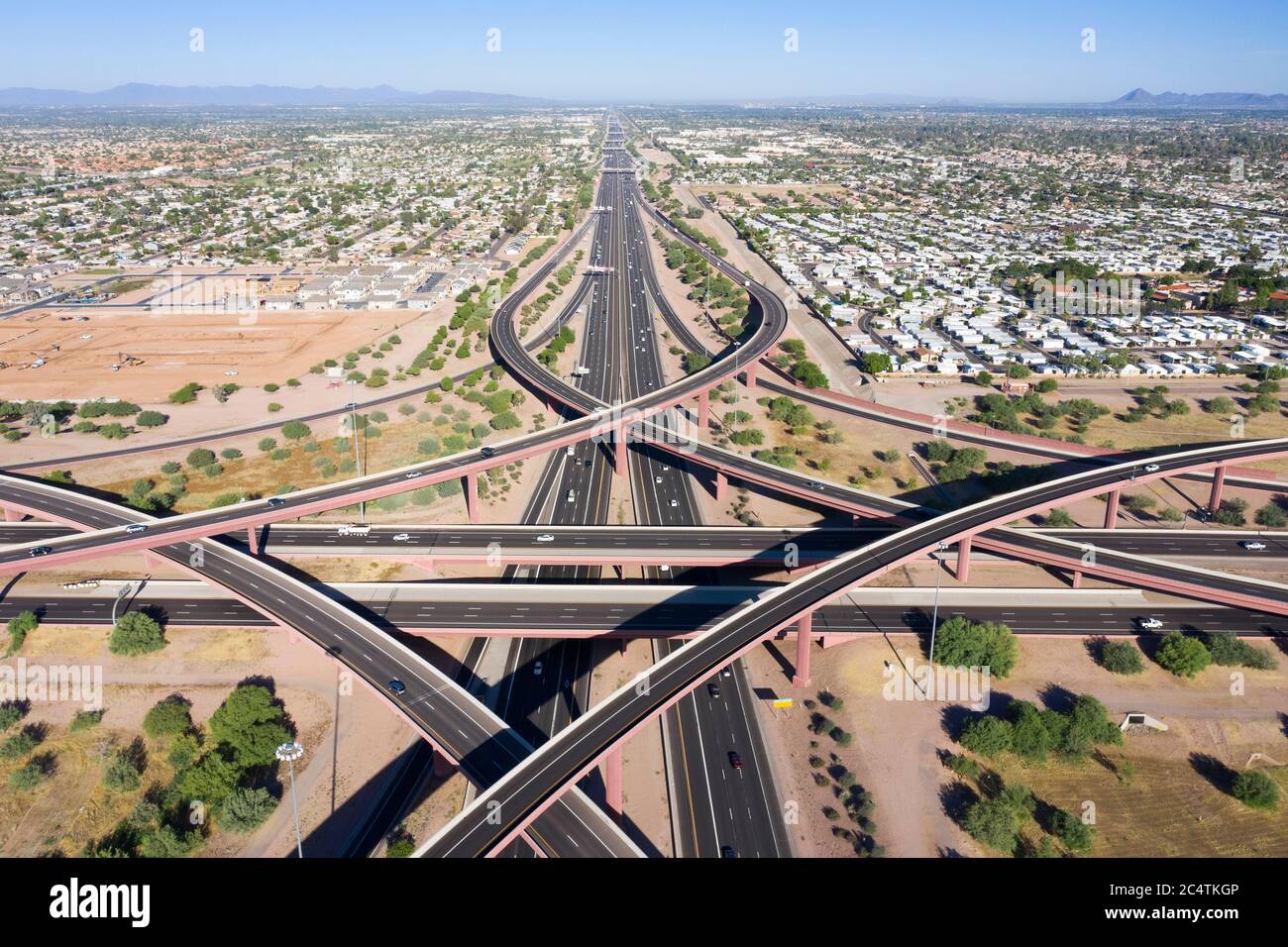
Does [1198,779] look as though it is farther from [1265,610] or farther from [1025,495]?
[1025,495]

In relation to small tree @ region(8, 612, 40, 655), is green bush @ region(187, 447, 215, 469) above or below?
above

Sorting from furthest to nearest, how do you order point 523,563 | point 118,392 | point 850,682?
point 118,392 < point 523,563 < point 850,682

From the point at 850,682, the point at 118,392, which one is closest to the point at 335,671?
the point at 850,682

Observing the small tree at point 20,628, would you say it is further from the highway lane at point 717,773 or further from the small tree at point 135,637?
the highway lane at point 717,773

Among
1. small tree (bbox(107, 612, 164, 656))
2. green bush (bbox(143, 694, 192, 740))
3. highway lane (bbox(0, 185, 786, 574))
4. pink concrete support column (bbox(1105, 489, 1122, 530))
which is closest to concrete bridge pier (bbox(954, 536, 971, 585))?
pink concrete support column (bbox(1105, 489, 1122, 530))

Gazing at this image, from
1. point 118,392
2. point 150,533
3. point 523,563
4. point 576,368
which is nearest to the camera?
point 150,533

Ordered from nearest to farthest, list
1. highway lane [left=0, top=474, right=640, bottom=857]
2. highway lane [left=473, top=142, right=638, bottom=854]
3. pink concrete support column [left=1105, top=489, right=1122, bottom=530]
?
highway lane [left=0, top=474, right=640, bottom=857], highway lane [left=473, top=142, right=638, bottom=854], pink concrete support column [left=1105, top=489, right=1122, bottom=530]

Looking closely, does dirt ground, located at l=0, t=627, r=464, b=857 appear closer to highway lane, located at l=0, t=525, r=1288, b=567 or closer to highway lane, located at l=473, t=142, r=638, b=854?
highway lane, located at l=473, t=142, r=638, b=854
